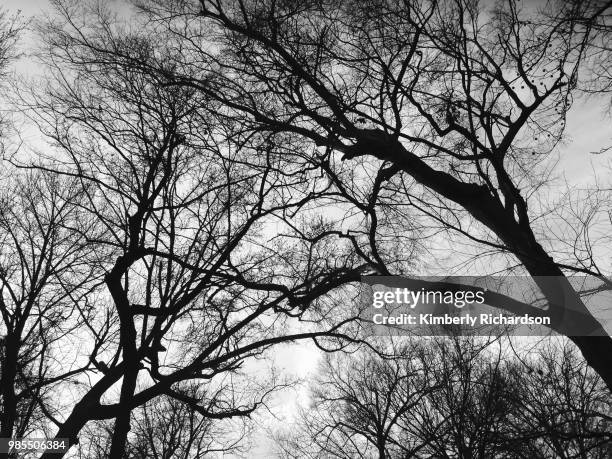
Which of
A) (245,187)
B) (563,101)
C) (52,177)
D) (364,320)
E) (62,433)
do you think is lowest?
(62,433)

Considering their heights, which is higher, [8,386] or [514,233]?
[514,233]

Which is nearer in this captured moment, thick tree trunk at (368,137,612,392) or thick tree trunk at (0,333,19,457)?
thick tree trunk at (368,137,612,392)

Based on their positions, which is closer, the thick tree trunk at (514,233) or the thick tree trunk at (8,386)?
the thick tree trunk at (514,233)

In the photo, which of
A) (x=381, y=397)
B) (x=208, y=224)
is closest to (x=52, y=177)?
(x=208, y=224)

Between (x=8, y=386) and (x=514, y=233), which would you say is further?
(x=8, y=386)

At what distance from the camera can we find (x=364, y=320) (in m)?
6.88

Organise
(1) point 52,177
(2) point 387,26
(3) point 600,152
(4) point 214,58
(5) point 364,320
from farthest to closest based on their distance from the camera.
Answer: (1) point 52,177 → (5) point 364,320 → (4) point 214,58 → (2) point 387,26 → (3) point 600,152

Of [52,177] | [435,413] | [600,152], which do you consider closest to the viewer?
[600,152]

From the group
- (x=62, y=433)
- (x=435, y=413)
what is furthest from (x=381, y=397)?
(x=62, y=433)

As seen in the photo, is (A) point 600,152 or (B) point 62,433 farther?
(B) point 62,433

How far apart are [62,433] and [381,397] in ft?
36.5

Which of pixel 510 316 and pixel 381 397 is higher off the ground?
pixel 381 397

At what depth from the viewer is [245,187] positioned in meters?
6.93

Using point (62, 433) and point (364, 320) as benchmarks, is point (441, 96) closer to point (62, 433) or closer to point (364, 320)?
point (364, 320)
